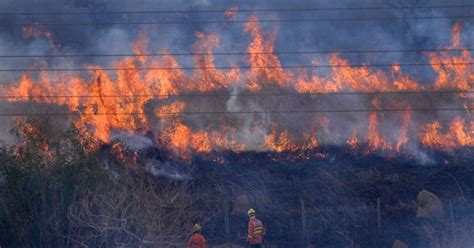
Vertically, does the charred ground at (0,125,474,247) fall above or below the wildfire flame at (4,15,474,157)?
below

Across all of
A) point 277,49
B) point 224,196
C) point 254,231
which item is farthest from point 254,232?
point 277,49

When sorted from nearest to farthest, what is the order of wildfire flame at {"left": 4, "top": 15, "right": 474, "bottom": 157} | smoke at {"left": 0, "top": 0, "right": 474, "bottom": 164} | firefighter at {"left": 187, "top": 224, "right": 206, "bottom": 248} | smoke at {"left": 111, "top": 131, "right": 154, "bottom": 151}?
firefighter at {"left": 187, "top": 224, "right": 206, "bottom": 248}, smoke at {"left": 111, "top": 131, "right": 154, "bottom": 151}, wildfire flame at {"left": 4, "top": 15, "right": 474, "bottom": 157}, smoke at {"left": 0, "top": 0, "right": 474, "bottom": 164}

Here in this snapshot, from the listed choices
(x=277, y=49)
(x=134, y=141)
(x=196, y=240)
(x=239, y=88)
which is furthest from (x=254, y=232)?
(x=277, y=49)

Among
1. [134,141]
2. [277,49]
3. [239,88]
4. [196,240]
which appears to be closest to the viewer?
[196,240]

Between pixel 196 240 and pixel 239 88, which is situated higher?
pixel 239 88

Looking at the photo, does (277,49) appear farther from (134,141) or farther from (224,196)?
(224,196)

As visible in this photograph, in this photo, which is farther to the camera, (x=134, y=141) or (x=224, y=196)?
(x=134, y=141)

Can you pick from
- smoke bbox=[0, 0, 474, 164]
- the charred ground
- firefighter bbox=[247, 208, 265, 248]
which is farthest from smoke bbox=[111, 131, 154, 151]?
firefighter bbox=[247, 208, 265, 248]

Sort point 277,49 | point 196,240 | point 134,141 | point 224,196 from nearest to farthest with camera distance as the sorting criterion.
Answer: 1. point 196,240
2. point 224,196
3. point 134,141
4. point 277,49

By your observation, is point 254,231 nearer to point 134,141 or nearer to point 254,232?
point 254,232

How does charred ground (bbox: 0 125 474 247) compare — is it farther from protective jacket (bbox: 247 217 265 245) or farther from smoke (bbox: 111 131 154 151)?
protective jacket (bbox: 247 217 265 245)

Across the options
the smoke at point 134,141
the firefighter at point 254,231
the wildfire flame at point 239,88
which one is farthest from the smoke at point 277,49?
the firefighter at point 254,231

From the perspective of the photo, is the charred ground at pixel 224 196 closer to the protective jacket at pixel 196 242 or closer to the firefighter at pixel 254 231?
the protective jacket at pixel 196 242

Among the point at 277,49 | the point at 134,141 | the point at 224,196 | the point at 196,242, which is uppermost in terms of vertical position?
the point at 277,49
